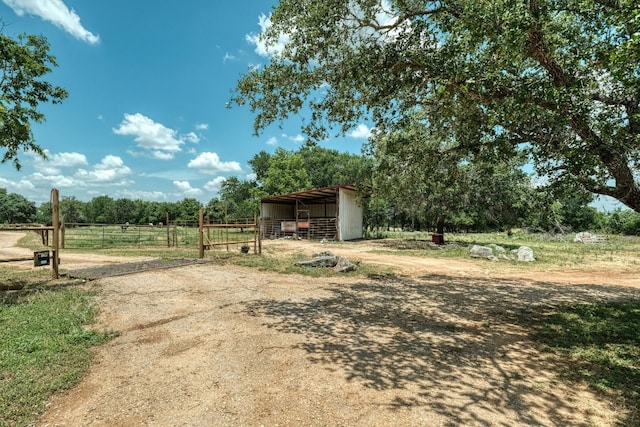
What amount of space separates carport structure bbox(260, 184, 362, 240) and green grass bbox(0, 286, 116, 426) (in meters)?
17.9

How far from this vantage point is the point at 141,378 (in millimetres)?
3584

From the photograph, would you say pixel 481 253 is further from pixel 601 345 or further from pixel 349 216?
pixel 349 216

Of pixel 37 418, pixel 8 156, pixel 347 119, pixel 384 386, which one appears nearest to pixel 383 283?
pixel 347 119

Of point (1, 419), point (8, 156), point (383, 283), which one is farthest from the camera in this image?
point (383, 283)

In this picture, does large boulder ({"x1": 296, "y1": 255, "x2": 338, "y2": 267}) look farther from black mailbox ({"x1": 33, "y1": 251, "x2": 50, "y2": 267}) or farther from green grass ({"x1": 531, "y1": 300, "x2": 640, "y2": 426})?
black mailbox ({"x1": 33, "y1": 251, "x2": 50, "y2": 267})

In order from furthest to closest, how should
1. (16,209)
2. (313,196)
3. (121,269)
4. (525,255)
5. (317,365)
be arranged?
1. (16,209)
2. (313,196)
3. (525,255)
4. (121,269)
5. (317,365)

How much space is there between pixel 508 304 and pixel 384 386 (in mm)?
5081

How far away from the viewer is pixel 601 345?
4801mm

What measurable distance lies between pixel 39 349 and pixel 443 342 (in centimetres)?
538

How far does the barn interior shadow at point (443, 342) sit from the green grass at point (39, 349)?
2.61m

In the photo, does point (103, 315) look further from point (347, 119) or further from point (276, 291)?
point (347, 119)

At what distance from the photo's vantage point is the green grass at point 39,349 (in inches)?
120

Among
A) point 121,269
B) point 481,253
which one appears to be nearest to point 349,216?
point 481,253

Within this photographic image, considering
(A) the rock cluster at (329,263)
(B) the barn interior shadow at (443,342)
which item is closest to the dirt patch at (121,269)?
(A) the rock cluster at (329,263)
